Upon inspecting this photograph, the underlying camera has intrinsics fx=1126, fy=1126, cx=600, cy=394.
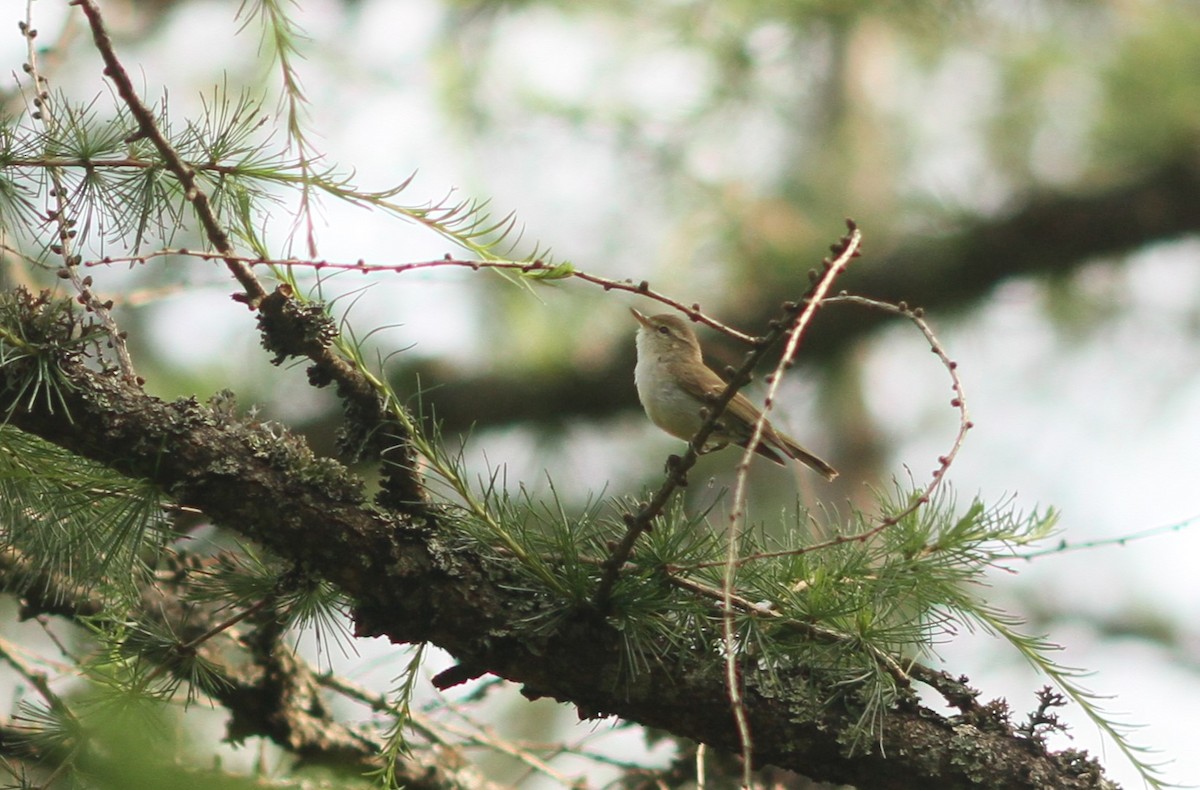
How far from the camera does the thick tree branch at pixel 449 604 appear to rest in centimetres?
186

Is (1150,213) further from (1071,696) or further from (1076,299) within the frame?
(1071,696)

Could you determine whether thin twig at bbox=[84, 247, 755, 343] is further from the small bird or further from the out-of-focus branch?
the out-of-focus branch

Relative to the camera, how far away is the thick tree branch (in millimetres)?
1856

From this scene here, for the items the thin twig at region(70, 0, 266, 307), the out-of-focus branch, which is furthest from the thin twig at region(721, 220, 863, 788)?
the out-of-focus branch

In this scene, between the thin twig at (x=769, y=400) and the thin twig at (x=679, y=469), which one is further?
the thin twig at (x=679, y=469)

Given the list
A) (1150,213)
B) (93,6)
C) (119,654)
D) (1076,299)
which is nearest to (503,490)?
(119,654)

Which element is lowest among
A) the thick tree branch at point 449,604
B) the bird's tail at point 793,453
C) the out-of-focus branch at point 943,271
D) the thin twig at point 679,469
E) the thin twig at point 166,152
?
the thick tree branch at point 449,604

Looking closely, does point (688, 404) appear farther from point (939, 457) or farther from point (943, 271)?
point (943, 271)

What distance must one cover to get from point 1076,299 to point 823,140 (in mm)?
2272

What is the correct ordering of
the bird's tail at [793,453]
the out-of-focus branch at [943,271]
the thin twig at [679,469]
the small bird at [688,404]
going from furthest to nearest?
1. the out-of-focus branch at [943,271]
2. the small bird at [688,404]
3. the bird's tail at [793,453]
4. the thin twig at [679,469]

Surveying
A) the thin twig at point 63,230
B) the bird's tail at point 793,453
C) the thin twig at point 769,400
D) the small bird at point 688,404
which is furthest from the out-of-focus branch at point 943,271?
the thin twig at point 769,400

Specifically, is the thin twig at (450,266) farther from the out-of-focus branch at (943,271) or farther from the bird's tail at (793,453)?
the out-of-focus branch at (943,271)

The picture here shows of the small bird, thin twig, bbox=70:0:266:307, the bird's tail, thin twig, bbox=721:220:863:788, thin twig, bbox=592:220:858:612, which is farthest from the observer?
the small bird

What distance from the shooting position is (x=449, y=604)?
2.00 m
